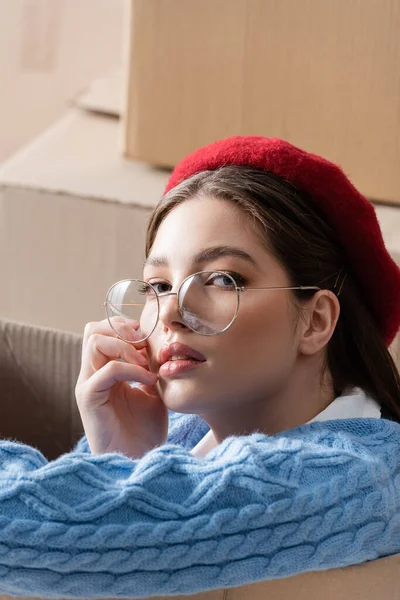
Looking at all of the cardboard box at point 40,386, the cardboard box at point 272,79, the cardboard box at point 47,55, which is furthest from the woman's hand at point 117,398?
the cardboard box at point 47,55

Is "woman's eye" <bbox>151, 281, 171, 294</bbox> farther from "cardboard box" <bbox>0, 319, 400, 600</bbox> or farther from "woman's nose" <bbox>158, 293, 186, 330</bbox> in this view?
"cardboard box" <bbox>0, 319, 400, 600</bbox>

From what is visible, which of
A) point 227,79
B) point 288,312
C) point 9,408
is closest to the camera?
point 288,312

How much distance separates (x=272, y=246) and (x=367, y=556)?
0.27m

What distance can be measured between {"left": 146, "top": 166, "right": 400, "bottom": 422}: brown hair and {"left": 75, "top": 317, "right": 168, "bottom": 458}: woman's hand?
0.11 m

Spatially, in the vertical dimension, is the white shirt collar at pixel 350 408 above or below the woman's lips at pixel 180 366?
below

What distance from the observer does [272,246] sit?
2.86 feet

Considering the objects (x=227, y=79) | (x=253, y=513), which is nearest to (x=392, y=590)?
(x=253, y=513)

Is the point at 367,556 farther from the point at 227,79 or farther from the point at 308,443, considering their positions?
the point at 227,79

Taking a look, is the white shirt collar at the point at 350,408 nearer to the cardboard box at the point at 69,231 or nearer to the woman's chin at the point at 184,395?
the woman's chin at the point at 184,395

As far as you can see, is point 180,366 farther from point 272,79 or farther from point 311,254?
point 272,79

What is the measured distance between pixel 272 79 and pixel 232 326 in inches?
25.5

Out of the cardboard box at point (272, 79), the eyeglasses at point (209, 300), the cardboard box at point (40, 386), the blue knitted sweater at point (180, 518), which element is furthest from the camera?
the cardboard box at point (272, 79)

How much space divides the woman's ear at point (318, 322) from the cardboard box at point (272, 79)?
0.50m

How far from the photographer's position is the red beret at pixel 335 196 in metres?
0.90
